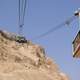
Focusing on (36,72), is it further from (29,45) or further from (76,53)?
(76,53)

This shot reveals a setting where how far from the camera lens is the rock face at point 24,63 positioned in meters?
61.3

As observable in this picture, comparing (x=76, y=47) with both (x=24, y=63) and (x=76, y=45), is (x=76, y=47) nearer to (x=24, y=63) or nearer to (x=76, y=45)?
(x=76, y=45)

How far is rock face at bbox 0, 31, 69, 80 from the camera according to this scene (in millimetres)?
61281

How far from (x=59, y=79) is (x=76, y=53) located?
4833 centimetres

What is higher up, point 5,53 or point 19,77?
point 5,53

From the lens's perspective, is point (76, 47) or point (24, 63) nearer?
point (76, 47)

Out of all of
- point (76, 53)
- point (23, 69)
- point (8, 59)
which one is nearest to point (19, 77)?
point (23, 69)

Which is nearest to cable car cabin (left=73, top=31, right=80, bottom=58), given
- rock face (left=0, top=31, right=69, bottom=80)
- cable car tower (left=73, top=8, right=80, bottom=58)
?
cable car tower (left=73, top=8, right=80, bottom=58)

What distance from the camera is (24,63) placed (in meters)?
69.8

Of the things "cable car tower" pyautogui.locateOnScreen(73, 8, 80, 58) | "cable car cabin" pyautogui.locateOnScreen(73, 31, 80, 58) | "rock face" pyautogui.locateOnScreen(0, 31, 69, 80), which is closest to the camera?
"cable car tower" pyautogui.locateOnScreen(73, 8, 80, 58)

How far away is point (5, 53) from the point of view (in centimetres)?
7000

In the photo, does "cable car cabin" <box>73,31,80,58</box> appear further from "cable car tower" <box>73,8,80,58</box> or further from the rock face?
the rock face

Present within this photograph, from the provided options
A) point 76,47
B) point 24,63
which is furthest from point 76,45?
point 24,63

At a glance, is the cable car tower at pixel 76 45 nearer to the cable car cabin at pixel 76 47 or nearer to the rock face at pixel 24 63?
the cable car cabin at pixel 76 47
